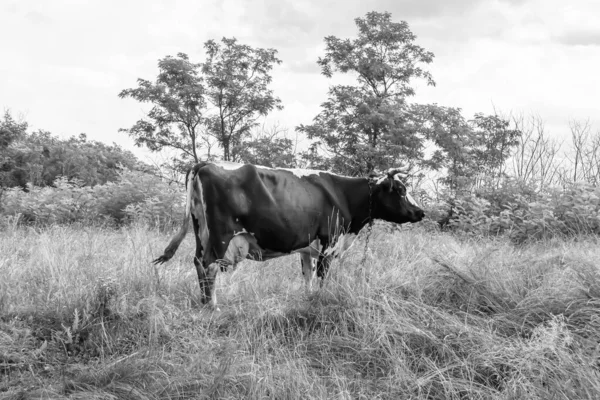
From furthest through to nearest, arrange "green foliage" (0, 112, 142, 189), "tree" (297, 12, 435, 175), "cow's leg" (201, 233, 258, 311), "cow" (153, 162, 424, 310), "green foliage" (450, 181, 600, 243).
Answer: "green foliage" (0, 112, 142, 189) < "tree" (297, 12, 435, 175) < "green foliage" (450, 181, 600, 243) < "cow" (153, 162, 424, 310) < "cow's leg" (201, 233, 258, 311)

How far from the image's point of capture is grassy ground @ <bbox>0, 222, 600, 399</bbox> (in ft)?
11.3

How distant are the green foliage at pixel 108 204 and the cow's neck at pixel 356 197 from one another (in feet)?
20.9

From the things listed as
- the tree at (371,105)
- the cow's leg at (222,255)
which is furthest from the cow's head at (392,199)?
the tree at (371,105)

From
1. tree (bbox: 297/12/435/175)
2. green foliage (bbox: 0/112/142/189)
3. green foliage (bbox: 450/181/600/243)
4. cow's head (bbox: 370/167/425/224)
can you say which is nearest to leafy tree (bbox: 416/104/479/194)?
tree (bbox: 297/12/435/175)

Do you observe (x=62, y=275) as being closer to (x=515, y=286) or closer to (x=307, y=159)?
(x=515, y=286)

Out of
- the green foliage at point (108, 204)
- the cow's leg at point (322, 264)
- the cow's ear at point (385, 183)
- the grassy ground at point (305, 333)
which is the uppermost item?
the cow's ear at point (385, 183)

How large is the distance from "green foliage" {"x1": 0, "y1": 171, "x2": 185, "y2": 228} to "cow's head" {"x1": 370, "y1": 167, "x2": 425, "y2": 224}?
6.44 metres

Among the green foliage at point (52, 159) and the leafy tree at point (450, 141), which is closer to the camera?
the leafy tree at point (450, 141)

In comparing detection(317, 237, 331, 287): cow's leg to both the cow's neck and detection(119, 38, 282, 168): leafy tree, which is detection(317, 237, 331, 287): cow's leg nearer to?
the cow's neck

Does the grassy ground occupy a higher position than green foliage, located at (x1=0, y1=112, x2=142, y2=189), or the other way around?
green foliage, located at (x1=0, y1=112, x2=142, y2=189)

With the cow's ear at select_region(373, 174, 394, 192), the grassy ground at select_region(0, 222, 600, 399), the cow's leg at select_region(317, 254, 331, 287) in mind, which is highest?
the cow's ear at select_region(373, 174, 394, 192)

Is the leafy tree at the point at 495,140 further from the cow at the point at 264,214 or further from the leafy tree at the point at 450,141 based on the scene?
the cow at the point at 264,214

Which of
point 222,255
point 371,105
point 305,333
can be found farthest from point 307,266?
point 371,105

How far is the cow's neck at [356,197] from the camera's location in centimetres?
655
